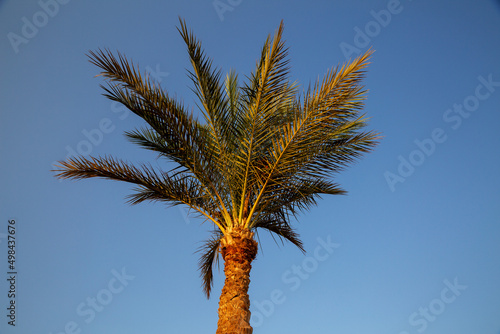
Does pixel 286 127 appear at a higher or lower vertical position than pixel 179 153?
lower

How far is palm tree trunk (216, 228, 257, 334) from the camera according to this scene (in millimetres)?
6969

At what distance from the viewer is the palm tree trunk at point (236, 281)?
22.9 feet

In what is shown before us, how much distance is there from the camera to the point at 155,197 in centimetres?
858

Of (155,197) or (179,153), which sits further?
(155,197)

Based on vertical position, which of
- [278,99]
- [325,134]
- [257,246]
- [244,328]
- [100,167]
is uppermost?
[100,167]

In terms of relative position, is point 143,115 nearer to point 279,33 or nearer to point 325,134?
point 279,33

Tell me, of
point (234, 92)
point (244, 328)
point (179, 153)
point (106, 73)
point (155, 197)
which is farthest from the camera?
point (234, 92)

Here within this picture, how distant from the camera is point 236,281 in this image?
739 centimetres

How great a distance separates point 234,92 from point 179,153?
2.15m

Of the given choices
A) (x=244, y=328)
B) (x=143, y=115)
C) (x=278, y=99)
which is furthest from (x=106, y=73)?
(x=244, y=328)

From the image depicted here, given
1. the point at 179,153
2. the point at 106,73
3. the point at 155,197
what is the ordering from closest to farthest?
the point at 106,73
the point at 179,153
the point at 155,197

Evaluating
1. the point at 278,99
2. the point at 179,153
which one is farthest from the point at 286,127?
the point at 179,153

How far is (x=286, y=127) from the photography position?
754 centimetres

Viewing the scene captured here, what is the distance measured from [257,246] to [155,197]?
2.40 metres
